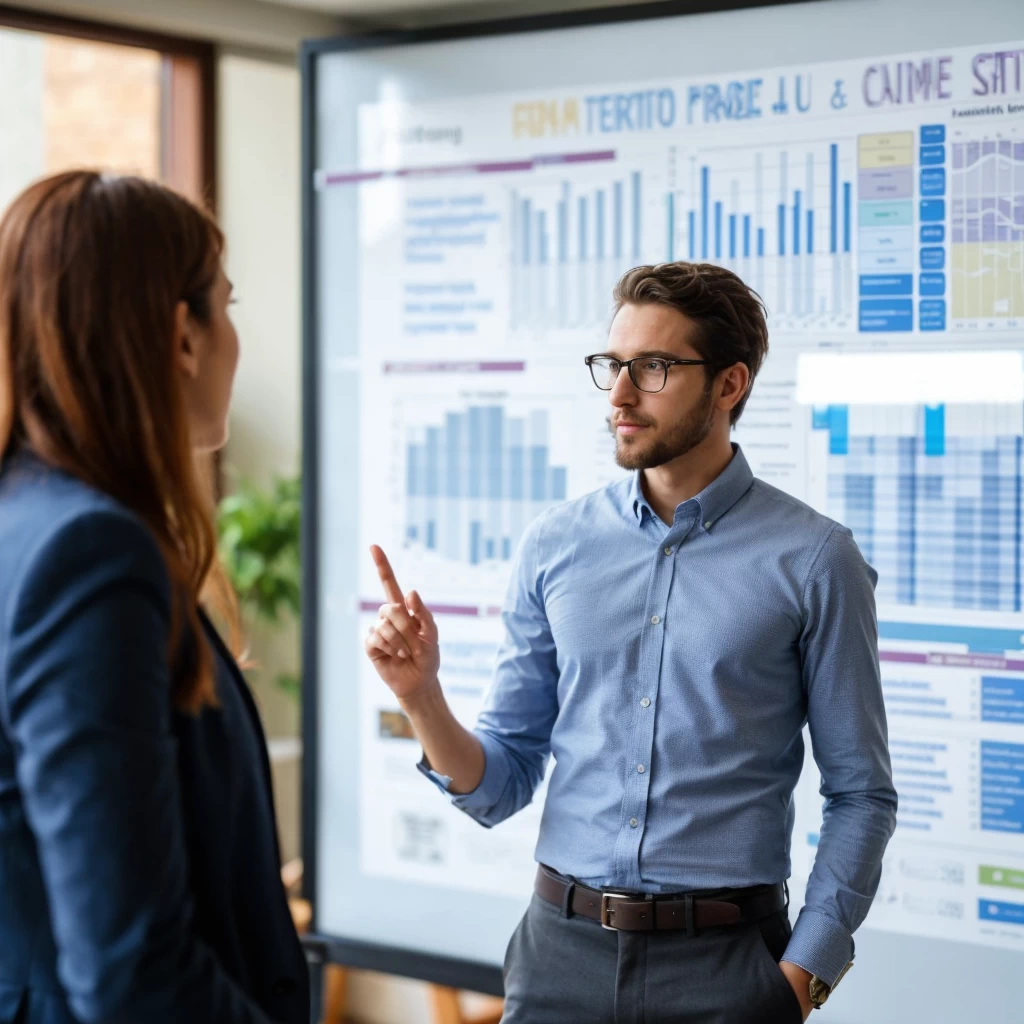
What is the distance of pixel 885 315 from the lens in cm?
235

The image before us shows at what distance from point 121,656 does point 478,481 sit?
1785mm

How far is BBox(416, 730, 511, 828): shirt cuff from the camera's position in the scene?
6.20 feet

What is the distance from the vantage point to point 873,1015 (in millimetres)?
2395

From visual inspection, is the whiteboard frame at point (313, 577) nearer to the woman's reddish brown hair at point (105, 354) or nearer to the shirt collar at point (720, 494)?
the shirt collar at point (720, 494)

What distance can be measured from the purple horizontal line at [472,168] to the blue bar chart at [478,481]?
52cm

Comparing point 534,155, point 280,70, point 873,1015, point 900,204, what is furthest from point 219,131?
point 873,1015

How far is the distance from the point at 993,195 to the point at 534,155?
0.95 m

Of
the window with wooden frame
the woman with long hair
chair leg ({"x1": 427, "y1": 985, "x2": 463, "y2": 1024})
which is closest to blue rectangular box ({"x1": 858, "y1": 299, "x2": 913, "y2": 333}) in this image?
the woman with long hair

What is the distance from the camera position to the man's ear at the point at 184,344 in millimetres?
1174

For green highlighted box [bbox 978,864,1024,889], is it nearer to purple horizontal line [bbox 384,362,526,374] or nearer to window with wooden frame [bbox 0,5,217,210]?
purple horizontal line [bbox 384,362,526,374]

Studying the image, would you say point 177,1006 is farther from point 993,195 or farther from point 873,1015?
point 993,195

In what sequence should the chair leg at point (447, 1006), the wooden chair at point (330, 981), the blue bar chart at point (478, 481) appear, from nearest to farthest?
the blue bar chart at point (478, 481) → the chair leg at point (447, 1006) → the wooden chair at point (330, 981)

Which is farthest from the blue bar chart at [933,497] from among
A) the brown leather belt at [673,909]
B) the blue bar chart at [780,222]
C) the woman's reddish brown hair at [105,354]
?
the woman's reddish brown hair at [105,354]

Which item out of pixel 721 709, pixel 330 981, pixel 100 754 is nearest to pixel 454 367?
pixel 721 709
